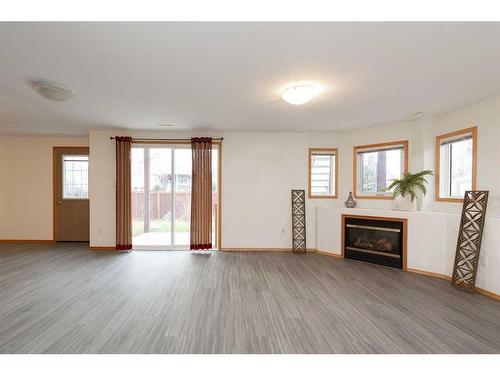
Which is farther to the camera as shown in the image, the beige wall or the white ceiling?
the beige wall

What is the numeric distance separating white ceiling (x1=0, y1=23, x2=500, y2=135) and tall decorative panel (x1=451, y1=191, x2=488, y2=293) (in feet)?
4.35

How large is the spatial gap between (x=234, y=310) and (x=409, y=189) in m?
3.26

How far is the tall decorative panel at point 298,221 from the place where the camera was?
4.69 meters

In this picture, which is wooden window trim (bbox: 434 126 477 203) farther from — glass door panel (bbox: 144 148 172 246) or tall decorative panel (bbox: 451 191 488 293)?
glass door panel (bbox: 144 148 172 246)

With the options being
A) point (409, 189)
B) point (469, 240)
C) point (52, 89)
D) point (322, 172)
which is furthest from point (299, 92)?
point (469, 240)

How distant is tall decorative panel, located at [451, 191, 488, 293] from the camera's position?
2.85 metres

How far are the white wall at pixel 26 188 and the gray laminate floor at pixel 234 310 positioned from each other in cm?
196

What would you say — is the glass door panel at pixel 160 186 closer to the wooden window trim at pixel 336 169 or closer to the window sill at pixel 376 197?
the wooden window trim at pixel 336 169

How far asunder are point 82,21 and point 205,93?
4.54ft

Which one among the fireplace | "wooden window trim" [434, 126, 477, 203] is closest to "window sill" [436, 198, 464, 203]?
"wooden window trim" [434, 126, 477, 203]

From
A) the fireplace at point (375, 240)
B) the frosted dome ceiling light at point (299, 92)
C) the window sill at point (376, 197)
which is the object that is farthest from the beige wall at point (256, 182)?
the frosted dome ceiling light at point (299, 92)

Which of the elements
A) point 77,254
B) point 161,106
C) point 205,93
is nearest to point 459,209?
point 205,93

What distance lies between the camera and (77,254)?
4422 mm
